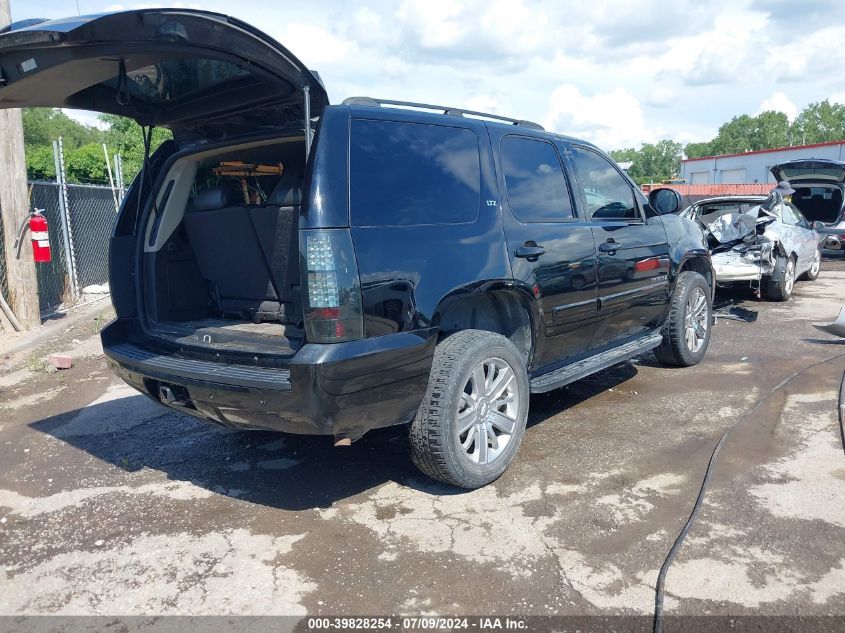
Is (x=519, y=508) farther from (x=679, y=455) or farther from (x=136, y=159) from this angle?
(x=136, y=159)

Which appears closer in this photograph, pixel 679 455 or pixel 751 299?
pixel 679 455

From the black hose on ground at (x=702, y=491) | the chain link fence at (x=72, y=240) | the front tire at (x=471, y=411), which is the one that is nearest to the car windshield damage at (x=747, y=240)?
the black hose on ground at (x=702, y=491)

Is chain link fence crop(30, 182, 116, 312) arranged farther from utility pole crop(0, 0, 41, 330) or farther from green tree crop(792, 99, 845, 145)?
green tree crop(792, 99, 845, 145)

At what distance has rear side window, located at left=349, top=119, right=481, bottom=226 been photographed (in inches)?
137

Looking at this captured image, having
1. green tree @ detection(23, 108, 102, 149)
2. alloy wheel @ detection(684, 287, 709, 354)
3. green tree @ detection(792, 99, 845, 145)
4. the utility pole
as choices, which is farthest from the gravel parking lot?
green tree @ detection(792, 99, 845, 145)

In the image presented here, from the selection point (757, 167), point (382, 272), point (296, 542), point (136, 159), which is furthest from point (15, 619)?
point (757, 167)

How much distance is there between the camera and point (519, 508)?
3.79 meters

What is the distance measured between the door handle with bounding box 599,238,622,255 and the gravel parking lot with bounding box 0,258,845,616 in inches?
48.1

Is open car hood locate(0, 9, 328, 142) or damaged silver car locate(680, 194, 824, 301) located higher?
open car hood locate(0, 9, 328, 142)

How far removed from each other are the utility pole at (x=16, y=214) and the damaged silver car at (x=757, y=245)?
8.20m

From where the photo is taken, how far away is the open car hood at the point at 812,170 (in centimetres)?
1334

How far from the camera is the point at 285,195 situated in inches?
163

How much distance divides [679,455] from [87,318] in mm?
7680

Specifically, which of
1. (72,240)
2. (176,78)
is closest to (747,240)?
(176,78)
